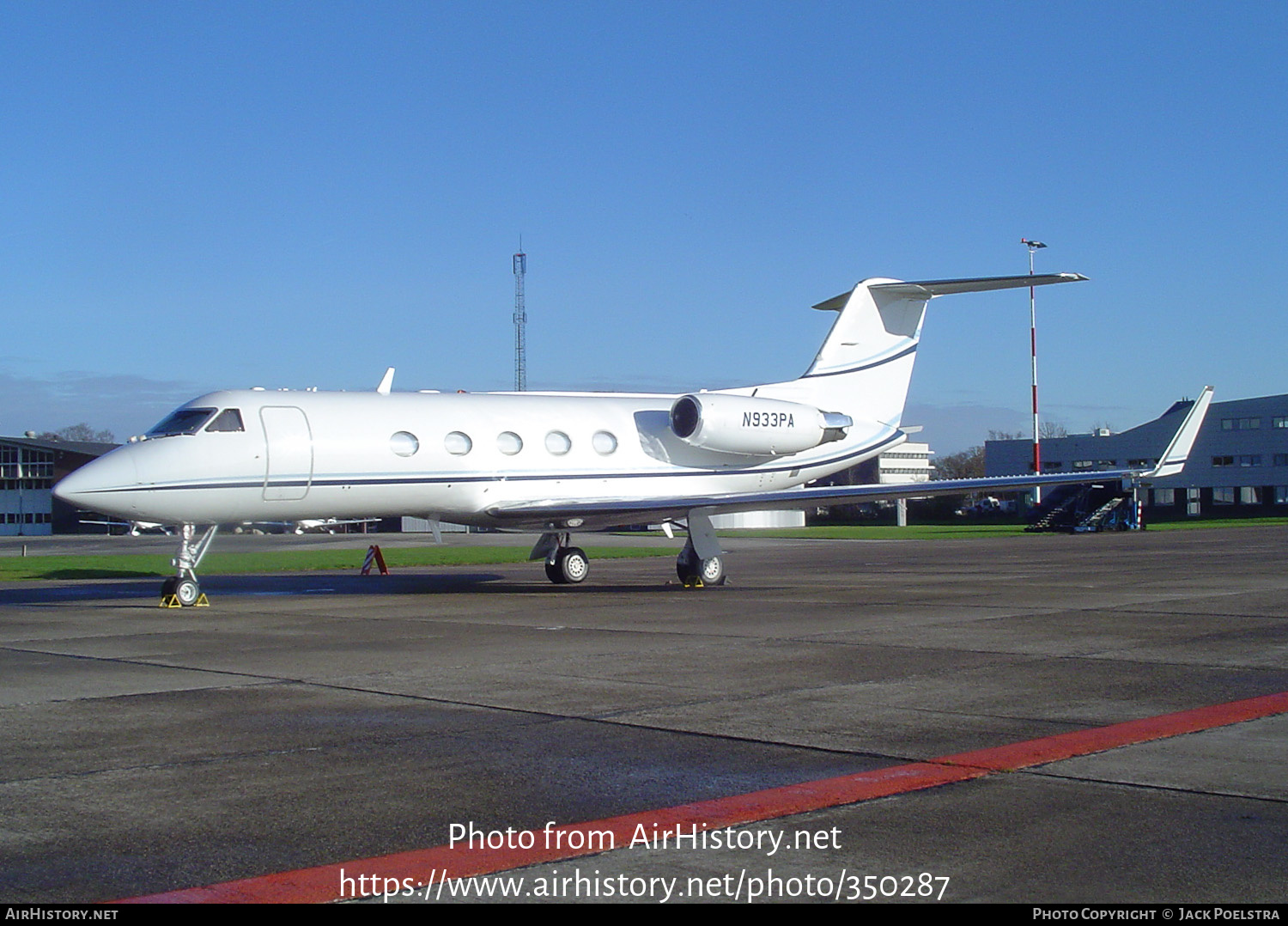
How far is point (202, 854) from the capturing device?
4867 mm

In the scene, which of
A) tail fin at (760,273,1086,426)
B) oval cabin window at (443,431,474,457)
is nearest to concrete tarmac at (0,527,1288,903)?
oval cabin window at (443,431,474,457)

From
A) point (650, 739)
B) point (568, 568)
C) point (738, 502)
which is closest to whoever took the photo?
point (650, 739)

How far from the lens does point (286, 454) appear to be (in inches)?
691

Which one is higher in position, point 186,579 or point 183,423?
point 183,423

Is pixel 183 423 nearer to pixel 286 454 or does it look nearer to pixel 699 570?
pixel 286 454

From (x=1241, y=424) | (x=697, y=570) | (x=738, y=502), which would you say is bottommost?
(x=697, y=570)

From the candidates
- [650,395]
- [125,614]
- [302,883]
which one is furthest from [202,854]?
[650,395]

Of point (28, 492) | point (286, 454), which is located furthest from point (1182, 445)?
point (28, 492)

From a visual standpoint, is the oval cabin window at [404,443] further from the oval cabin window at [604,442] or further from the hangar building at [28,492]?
the hangar building at [28,492]

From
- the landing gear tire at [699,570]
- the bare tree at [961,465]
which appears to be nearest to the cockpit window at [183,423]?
the landing gear tire at [699,570]

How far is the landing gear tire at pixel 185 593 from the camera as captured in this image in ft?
55.4

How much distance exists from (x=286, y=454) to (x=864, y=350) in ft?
36.2

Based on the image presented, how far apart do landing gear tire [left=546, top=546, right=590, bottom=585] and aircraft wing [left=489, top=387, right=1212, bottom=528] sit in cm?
173

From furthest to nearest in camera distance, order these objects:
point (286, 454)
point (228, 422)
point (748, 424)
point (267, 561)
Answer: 1. point (267, 561)
2. point (748, 424)
3. point (286, 454)
4. point (228, 422)
